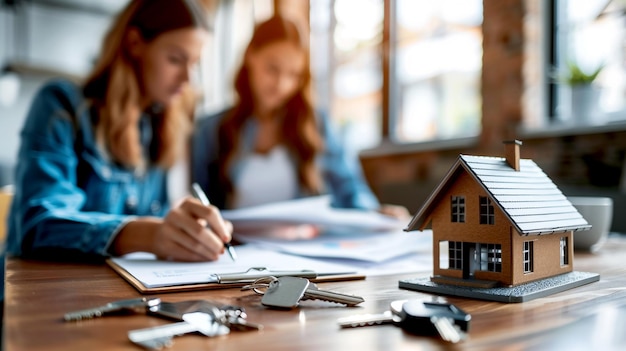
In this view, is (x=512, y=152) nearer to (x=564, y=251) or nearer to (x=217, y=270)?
(x=564, y=251)

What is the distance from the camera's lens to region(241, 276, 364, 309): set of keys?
0.51 m

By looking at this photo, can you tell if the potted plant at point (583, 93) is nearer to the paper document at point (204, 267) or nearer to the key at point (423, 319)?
the paper document at point (204, 267)

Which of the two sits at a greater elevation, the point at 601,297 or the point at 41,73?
the point at 41,73

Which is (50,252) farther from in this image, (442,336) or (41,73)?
(41,73)

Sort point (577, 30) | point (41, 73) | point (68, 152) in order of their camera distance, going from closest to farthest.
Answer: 1. point (68, 152)
2. point (577, 30)
3. point (41, 73)

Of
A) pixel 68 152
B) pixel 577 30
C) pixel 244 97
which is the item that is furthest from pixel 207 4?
pixel 68 152

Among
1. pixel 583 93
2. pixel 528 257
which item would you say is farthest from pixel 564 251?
pixel 583 93

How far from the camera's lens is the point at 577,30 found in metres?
2.07

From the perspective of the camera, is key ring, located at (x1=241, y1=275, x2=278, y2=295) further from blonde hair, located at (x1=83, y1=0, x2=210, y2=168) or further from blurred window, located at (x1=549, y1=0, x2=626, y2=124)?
blurred window, located at (x1=549, y1=0, x2=626, y2=124)

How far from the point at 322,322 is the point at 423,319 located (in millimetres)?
86

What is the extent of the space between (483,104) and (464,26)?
60cm

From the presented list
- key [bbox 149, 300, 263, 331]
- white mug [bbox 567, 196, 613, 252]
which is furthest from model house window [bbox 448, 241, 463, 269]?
white mug [bbox 567, 196, 613, 252]

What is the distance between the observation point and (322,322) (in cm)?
45

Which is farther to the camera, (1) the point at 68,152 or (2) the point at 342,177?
(2) the point at 342,177
